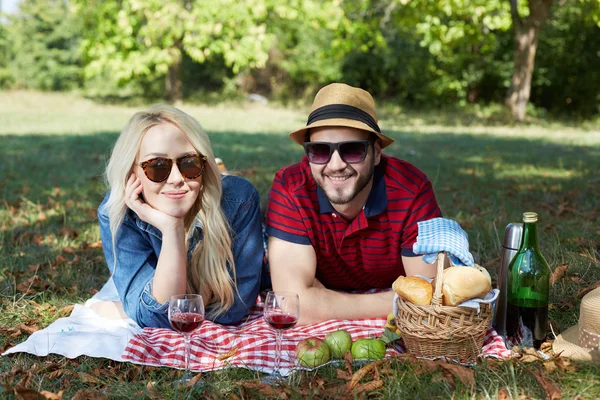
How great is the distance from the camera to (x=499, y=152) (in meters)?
11.9

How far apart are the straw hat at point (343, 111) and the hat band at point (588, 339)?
1460mm

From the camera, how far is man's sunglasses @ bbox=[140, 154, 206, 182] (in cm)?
354

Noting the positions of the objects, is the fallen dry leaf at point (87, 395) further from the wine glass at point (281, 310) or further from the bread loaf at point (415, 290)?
the bread loaf at point (415, 290)

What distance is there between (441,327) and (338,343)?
58 cm

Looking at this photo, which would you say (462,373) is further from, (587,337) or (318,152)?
(318,152)

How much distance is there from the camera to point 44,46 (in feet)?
120

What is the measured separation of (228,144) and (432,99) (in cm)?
1478

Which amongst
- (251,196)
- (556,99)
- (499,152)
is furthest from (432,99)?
(251,196)

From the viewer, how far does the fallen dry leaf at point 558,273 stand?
424 centimetres

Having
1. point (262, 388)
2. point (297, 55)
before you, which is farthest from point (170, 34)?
point (262, 388)

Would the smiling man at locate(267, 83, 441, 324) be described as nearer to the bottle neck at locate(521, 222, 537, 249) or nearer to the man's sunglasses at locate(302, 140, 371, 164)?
the man's sunglasses at locate(302, 140, 371, 164)

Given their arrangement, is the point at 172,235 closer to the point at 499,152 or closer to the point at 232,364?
the point at 232,364

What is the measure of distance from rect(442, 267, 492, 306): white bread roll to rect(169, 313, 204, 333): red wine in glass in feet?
3.90

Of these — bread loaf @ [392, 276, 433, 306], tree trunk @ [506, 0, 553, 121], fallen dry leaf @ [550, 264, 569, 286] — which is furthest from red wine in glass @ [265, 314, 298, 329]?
tree trunk @ [506, 0, 553, 121]
